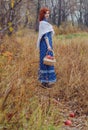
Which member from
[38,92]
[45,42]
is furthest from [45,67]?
[38,92]

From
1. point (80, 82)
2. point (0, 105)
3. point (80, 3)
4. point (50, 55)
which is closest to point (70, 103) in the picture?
point (80, 82)

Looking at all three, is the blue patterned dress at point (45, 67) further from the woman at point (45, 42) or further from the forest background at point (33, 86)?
the forest background at point (33, 86)

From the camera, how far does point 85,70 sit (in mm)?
6086

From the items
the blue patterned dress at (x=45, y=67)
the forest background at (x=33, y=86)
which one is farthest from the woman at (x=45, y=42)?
the forest background at (x=33, y=86)

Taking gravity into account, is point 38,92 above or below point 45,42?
above

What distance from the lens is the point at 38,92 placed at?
12.8 ft

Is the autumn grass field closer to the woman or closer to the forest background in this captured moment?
the forest background

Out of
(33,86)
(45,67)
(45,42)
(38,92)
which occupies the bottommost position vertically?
(45,67)

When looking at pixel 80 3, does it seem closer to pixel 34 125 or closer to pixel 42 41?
pixel 42 41

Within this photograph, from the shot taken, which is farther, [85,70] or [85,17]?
[85,17]

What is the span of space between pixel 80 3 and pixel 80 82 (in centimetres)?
3308

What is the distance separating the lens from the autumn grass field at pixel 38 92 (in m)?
2.75

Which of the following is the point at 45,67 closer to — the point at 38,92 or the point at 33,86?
the point at 38,92

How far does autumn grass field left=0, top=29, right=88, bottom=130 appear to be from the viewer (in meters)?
2.75
